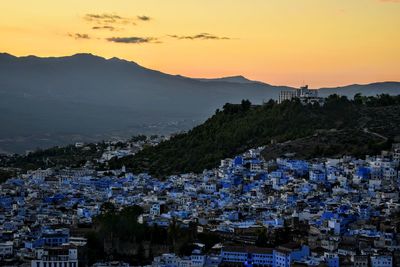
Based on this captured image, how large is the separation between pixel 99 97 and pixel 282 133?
75.9 meters

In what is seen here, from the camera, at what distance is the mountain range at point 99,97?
8588 centimetres

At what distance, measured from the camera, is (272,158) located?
3791 centimetres

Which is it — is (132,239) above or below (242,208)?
below

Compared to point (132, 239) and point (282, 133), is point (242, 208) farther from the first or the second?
point (282, 133)

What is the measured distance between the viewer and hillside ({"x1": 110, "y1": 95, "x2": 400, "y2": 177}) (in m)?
38.9

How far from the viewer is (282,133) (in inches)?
1703

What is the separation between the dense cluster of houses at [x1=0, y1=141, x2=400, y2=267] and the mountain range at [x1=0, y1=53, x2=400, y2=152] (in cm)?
3974

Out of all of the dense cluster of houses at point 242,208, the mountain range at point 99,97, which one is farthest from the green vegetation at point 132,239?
the mountain range at point 99,97

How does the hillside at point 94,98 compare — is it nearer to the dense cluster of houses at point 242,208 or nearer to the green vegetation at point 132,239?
the dense cluster of houses at point 242,208

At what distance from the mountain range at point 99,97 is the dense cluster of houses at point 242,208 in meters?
39.7

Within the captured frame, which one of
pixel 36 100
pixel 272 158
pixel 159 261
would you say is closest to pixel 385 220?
pixel 159 261

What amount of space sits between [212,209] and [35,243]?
22.4ft

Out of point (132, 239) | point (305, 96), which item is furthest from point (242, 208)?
point (305, 96)

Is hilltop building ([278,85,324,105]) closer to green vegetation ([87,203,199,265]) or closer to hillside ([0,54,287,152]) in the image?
green vegetation ([87,203,199,265])
